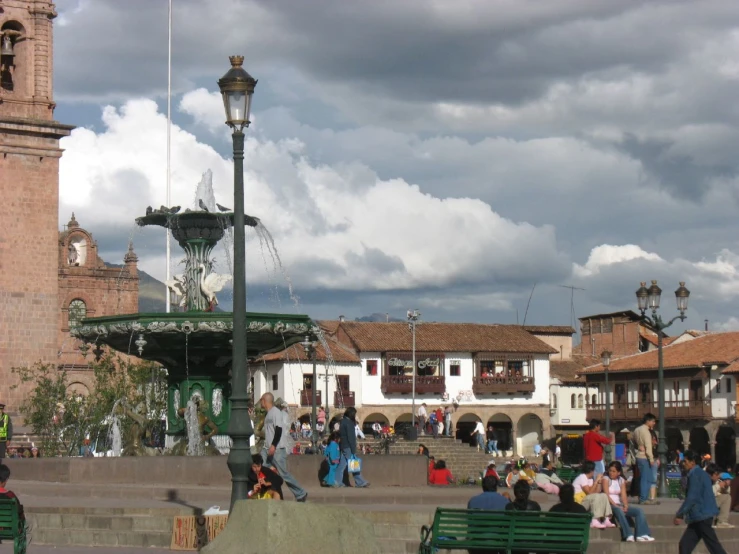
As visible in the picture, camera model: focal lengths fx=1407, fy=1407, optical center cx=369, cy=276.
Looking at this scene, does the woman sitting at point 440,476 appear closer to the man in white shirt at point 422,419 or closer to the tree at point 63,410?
the tree at point 63,410

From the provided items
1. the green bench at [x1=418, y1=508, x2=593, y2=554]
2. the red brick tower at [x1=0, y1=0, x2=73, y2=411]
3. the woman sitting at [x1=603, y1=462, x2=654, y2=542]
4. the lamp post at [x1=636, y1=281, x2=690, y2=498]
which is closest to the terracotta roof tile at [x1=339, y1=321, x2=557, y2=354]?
the red brick tower at [x1=0, y1=0, x2=73, y2=411]

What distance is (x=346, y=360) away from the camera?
246 feet

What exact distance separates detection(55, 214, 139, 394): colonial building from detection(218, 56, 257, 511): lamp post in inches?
2243

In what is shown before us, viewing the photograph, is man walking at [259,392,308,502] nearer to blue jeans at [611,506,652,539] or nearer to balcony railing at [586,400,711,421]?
blue jeans at [611,506,652,539]

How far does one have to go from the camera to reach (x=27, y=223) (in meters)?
43.0

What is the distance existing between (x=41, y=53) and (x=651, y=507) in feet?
98.6

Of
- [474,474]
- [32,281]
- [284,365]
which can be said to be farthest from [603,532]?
[284,365]

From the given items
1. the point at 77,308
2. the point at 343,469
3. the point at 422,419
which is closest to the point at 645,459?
the point at 343,469

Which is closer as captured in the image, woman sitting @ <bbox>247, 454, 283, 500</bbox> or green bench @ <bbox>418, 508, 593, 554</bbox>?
green bench @ <bbox>418, 508, 593, 554</bbox>

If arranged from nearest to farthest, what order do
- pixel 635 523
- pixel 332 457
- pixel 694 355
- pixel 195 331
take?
pixel 635 523, pixel 332 457, pixel 195 331, pixel 694 355

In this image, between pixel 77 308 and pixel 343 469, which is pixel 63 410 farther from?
pixel 77 308

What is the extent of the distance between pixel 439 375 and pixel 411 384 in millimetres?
2267

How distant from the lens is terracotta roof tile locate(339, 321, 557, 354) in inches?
3024

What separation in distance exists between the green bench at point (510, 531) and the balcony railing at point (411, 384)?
6249 cm
